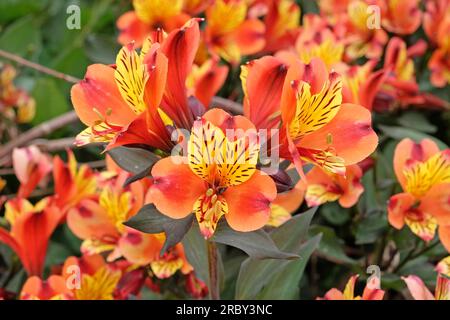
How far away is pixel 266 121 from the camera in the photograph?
75 cm

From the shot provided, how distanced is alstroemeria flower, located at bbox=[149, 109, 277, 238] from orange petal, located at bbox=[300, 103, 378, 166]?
82 millimetres

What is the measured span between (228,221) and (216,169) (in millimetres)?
55

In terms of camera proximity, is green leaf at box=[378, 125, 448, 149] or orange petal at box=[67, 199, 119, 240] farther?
green leaf at box=[378, 125, 448, 149]

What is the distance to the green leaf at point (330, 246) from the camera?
3.33 ft

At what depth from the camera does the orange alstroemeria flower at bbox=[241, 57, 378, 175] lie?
69 cm

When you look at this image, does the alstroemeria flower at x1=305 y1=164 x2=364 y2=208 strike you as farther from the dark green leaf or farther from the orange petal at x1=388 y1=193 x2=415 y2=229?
the dark green leaf

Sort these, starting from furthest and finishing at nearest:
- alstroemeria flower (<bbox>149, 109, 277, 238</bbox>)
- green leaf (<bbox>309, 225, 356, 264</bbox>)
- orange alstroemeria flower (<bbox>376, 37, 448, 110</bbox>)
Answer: orange alstroemeria flower (<bbox>376, 37, 448, 110</bbox>) → green leaf (<bbox>309, 225, 356, 264</bbox>) → alstroemeria flower (<bbox>149, 109, 277, 238</bbox>)

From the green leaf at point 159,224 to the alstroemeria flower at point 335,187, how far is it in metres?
0.25

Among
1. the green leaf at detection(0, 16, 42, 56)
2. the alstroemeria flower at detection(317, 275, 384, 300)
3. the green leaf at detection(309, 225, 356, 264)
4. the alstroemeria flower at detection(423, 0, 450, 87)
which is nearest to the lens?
the alstroemeria flower at detection(317, 275, 384, 300)

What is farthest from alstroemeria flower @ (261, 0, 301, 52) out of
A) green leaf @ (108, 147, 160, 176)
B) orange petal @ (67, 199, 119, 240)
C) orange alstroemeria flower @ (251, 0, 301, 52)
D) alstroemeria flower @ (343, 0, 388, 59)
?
green leaf @ (108, 147, 160, 176)

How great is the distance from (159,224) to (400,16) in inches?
31.0

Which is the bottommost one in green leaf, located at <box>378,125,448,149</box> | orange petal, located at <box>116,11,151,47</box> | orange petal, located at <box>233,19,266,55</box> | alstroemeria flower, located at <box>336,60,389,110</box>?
green leaf, located at <box>378,125,448,149</box>

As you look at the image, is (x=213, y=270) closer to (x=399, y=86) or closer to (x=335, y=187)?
(x=335, y=187)

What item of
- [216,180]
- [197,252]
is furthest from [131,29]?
[216,180]
